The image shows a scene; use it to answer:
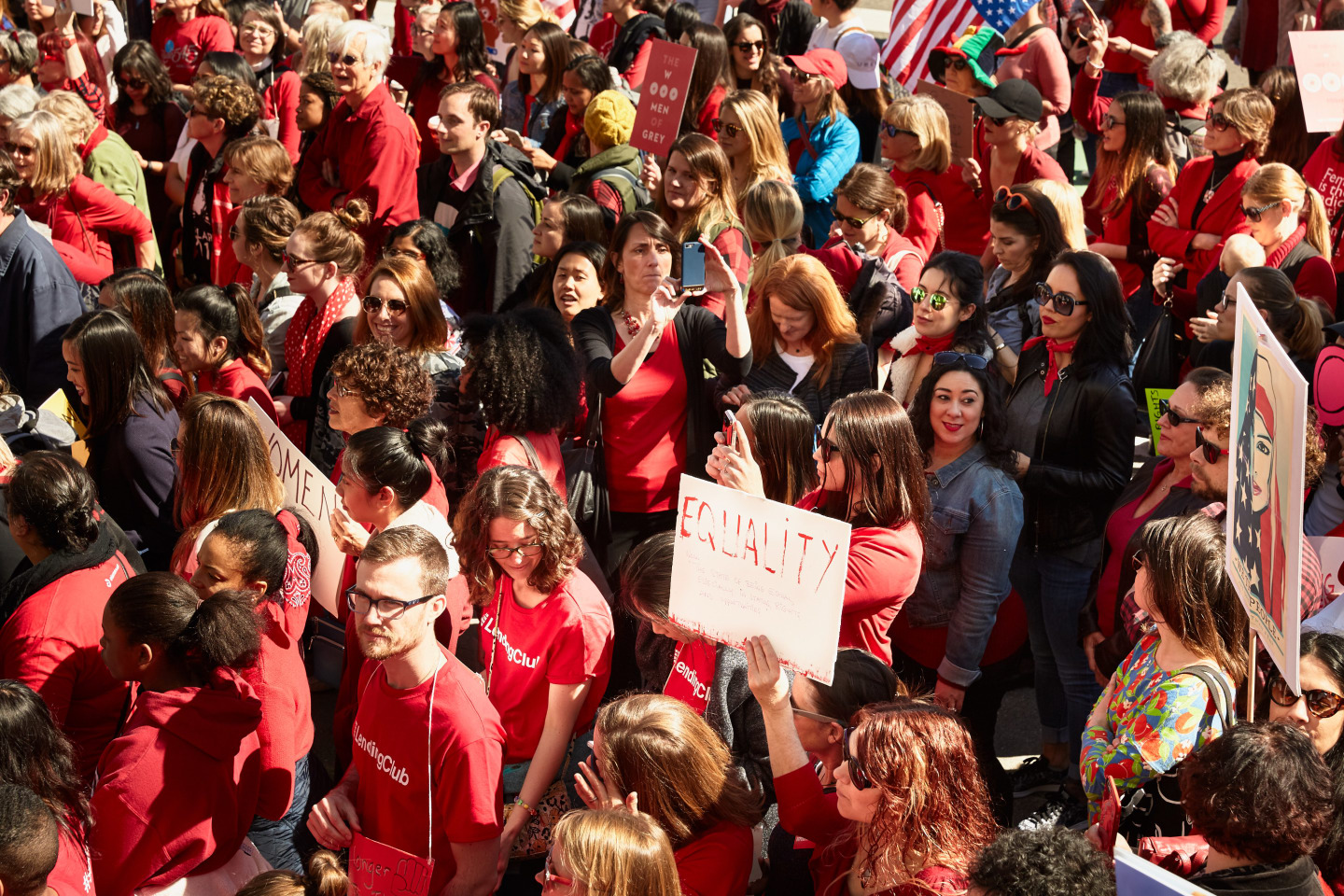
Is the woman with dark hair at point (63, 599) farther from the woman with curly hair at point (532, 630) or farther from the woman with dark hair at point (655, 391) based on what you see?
the woman with dark hair at point (655, 391)

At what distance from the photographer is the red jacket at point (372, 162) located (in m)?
6.74

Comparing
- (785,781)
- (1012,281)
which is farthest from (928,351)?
(785,781)

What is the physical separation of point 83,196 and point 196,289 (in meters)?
2.00

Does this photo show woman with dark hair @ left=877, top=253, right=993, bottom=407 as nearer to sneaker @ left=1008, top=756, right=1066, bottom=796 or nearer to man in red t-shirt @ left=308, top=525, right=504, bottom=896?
sneaker @ left=1008, top=756, right=1066, bottom=796

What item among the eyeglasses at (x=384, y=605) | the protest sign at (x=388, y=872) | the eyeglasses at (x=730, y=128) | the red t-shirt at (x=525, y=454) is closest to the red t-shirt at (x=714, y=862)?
the protest sign at (x=388, y=872)

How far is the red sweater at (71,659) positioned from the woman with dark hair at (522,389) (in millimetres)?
1268

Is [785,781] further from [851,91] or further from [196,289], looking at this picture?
[851,91]

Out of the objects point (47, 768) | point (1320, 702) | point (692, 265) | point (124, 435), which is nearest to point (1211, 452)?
point (1320, 702)

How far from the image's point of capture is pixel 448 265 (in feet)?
→ 19.0

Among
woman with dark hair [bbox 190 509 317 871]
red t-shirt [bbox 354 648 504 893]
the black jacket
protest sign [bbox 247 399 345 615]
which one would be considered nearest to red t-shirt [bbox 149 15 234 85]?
the black jacket

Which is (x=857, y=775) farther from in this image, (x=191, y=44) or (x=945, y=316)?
(x=191, y=44)

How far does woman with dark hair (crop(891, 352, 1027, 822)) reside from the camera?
399cm

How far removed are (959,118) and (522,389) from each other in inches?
144

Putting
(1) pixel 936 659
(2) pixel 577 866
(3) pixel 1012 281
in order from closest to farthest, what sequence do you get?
(2) pixel 577 866
(1) pixel 936 659
(3) pixel 1012 281
